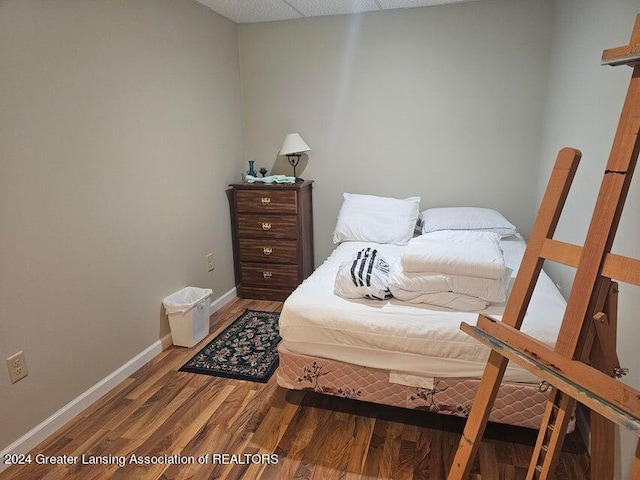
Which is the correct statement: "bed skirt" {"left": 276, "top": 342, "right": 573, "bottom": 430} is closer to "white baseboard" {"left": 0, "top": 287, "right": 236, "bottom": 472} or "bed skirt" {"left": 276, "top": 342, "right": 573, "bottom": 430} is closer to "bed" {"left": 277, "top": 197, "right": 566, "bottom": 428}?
"bed" {"left": 277, "top": 197, "right": 566, "bottom": 428}

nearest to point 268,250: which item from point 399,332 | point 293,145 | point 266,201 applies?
point 266,201

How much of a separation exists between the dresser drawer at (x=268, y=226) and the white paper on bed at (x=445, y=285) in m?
1.46

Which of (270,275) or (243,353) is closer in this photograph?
(243,353)

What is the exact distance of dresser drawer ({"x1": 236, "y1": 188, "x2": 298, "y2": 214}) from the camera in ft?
10.8

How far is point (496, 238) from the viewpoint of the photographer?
226 centimetres

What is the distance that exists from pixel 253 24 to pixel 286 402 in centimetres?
309

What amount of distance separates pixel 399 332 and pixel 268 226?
1.82 metres

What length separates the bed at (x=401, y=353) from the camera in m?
1.72

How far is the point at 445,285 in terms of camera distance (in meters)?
1.92

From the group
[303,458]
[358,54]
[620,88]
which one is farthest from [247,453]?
[358,54]

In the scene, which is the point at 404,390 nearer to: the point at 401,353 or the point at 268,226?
the point at 401,353

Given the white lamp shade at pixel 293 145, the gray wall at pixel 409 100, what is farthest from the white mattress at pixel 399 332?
the white lamp shade at pixel 293 145

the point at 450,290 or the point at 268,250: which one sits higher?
the point at 450,290

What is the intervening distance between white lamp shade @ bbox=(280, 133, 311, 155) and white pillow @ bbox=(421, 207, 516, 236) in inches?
47.2
